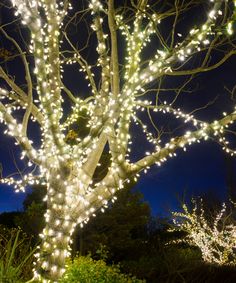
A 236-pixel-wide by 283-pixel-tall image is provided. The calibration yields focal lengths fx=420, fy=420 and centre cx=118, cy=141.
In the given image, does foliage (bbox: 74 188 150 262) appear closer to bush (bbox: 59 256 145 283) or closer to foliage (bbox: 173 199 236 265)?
foliage (bbox: 173 199 236 265)

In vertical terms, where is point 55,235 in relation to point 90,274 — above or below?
below

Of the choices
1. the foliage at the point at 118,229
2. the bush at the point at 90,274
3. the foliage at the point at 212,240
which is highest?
the foliage at the point at 118,229

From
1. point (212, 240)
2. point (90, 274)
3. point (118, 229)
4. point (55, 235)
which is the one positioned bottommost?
point (55, 235)

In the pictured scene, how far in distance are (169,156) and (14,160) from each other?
1948mm

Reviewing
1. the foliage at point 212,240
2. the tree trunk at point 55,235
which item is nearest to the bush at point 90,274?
the tree trunk at point 55,235

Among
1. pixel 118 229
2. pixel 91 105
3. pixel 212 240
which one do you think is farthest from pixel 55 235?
pixel 118 229

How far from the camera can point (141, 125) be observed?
645 cm

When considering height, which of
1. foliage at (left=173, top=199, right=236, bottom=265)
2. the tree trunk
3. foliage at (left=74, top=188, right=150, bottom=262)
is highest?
foliage at (left=74, top=188, right=150, bottom=262)

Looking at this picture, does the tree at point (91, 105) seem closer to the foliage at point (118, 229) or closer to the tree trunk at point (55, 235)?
the tree trunk at point (55, 235)

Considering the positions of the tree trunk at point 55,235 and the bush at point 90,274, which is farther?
the bush at point 90,274

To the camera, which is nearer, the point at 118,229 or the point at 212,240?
the point at 212,240

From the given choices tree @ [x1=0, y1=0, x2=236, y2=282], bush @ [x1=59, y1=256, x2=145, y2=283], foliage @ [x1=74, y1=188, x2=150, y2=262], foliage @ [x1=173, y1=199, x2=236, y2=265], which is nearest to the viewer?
tree @ [x1=0, y1=0, x2=236, y2=282]

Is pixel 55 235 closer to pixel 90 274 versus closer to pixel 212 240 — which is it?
pixel 90 274

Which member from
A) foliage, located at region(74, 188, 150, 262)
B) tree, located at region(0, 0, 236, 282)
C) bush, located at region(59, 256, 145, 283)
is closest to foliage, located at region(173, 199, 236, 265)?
foliage, located at region(74, 188, 150, 262)
